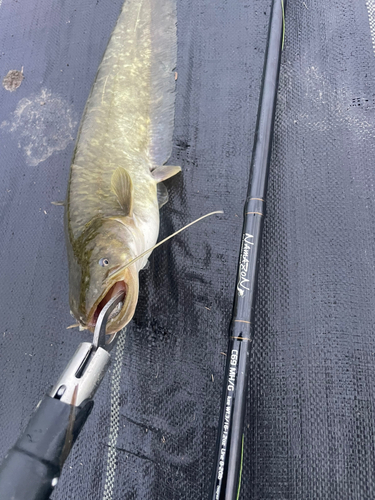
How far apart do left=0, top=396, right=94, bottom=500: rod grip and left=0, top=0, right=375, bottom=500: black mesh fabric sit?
638 millimetres

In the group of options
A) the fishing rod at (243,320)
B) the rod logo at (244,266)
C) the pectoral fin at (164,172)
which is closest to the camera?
the fishing rod at (243,320)

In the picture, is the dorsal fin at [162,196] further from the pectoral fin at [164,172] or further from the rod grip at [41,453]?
the rod grip at [41,453]

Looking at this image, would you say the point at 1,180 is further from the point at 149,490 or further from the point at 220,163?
the point at 149,490

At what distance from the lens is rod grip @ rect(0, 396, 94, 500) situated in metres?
0.77

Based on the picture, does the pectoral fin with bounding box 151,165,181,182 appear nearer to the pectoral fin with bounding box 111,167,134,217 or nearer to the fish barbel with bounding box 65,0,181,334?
the fish barbel with bounding box 65,0,181,334

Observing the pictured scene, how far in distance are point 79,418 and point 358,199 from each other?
1416 millimetres

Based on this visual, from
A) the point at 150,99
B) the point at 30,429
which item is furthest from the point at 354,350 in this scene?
the point at 150,99

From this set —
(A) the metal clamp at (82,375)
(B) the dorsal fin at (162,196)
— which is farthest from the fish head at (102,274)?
(B) the dorsal fin at (162,196)

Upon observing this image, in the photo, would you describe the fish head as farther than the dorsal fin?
No

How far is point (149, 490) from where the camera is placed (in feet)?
4.43

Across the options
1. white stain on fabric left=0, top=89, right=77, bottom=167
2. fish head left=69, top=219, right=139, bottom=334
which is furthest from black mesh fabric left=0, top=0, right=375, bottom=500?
fish head left=69, top=219, right=139, bottom=334

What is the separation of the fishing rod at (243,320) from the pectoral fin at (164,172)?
0.46 meters

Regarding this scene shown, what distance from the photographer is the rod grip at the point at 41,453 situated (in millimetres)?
772

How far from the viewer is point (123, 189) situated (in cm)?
141
